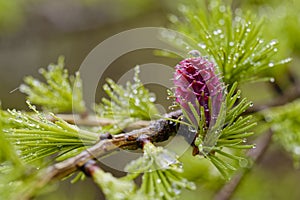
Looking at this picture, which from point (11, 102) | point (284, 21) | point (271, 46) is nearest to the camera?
point (271, 46)

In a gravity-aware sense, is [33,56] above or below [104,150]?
above

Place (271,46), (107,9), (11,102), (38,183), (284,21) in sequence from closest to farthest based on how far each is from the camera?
(38,183) → (271,46) → (284,21) → (107,9) → (11,102)

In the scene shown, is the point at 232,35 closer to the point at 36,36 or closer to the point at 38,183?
the point at 38,183

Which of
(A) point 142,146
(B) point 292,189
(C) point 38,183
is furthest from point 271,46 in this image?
(B) point 292,189

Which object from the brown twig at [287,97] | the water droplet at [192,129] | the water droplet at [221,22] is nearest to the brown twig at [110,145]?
the water droplet at [192,129]

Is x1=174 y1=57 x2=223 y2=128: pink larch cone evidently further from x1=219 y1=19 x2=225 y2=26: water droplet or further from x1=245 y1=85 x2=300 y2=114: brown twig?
x1=245 y1=85 x2=300 y2=114: brown twig

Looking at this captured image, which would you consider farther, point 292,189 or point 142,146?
point 292,189

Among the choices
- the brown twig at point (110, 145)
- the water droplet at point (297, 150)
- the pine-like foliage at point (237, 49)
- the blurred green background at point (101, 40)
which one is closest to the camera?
the brown twig at point (110, 145)

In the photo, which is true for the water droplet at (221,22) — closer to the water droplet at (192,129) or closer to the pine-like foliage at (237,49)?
the pine-like foliage at (237,49)

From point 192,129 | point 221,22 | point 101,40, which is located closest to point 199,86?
point 192,129
